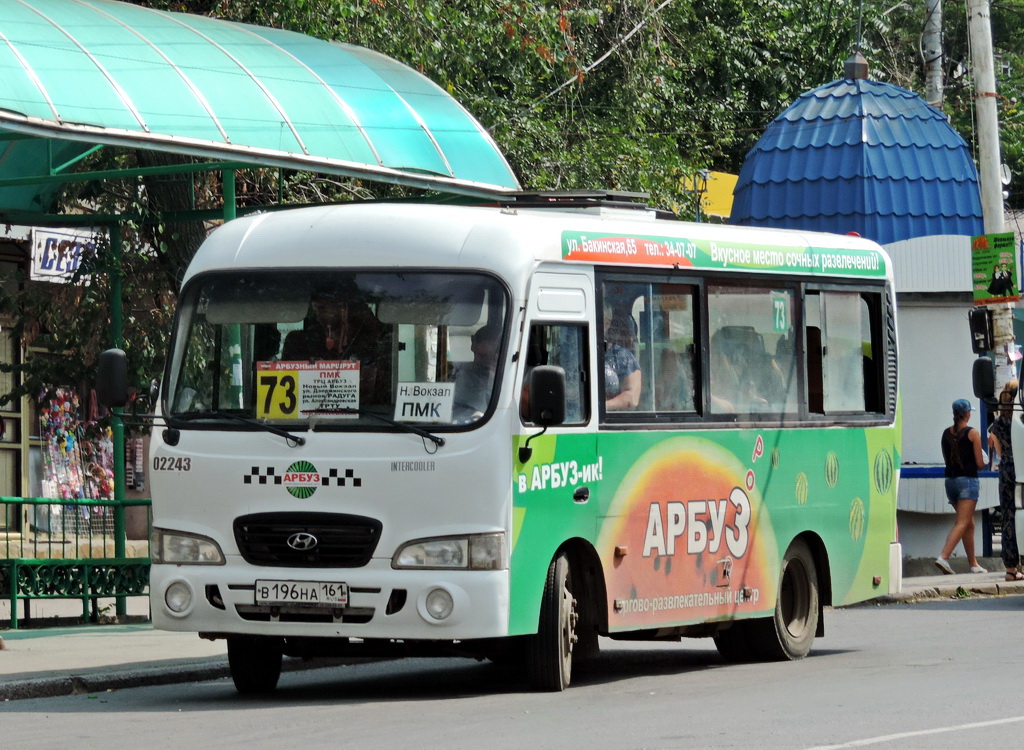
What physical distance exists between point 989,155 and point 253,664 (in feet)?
40.2

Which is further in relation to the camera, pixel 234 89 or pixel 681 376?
pixel 234 89

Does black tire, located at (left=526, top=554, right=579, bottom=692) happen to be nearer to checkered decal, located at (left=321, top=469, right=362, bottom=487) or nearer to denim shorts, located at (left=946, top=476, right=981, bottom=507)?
checkered decal, located at (left=321, top=469, right=362, bottom=487)

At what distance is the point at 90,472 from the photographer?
23719 mm

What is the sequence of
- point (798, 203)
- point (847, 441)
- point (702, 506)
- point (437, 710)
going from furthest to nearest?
1. point (798, 203)
2. point (847, 441)
3. point (702, 506)
4. point (437, 710)

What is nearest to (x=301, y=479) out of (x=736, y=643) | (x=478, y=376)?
(x=478, y=376)

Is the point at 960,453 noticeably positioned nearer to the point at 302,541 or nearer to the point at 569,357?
the point at 569,357

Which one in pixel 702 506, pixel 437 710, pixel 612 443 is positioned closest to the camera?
pixel 437 710

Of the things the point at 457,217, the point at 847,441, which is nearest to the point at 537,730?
the point at 457,217

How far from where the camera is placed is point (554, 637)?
1024 centimetres

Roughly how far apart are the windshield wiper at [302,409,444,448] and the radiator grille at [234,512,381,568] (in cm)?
50

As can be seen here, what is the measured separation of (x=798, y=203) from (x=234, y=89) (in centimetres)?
1028

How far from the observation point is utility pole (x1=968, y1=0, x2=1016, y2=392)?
20438 mm

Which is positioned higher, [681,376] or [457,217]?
[457,217]

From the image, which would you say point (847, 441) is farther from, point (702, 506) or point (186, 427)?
point (186, 427)
